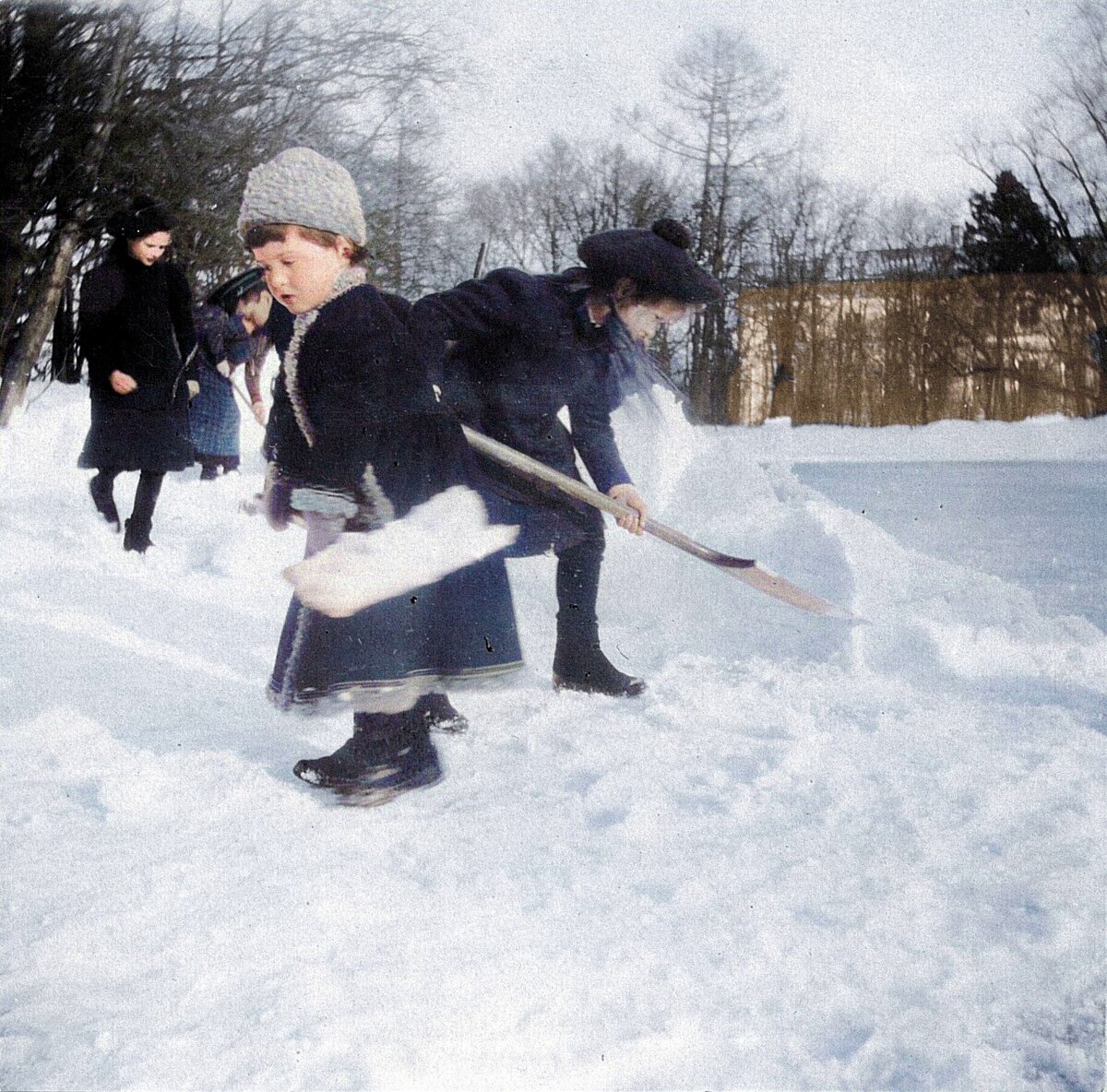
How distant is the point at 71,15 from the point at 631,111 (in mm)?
958

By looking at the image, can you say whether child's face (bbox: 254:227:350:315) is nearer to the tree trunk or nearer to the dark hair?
the dark hair

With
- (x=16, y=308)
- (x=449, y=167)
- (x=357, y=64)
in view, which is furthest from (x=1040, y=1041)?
(x=16, y=308)

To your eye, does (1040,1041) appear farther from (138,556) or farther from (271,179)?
(138,556)

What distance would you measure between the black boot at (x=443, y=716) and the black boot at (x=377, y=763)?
0.22 m

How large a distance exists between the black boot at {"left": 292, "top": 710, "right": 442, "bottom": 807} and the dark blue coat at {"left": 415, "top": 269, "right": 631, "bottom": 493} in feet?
1.71

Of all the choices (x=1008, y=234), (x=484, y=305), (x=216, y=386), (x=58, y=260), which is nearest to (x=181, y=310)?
(x=216, y=386)

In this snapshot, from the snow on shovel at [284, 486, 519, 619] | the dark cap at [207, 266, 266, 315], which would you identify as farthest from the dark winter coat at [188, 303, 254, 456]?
the snow on shovel at [284, 486, 519, 619]

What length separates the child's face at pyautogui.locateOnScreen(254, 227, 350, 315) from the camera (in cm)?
115

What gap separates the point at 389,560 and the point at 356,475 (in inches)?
5.1

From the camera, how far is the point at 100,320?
242cm

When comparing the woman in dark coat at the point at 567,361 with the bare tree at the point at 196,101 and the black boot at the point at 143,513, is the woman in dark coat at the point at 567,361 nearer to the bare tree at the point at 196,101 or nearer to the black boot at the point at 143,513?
the bare tree at the point at 196,101

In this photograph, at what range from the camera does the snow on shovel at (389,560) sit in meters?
1.21

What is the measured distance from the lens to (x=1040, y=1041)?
80 cm

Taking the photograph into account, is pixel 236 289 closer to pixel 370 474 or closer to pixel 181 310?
pixel 370 474
